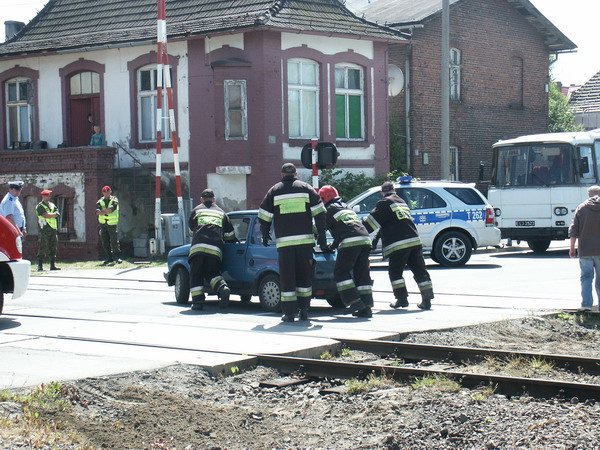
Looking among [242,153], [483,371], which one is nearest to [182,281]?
[483,371]

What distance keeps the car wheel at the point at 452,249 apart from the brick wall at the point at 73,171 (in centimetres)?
1021

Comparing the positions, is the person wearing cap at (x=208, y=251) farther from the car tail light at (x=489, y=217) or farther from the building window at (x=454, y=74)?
the building window at (x=454, y=74)

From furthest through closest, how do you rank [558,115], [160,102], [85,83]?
[558,115] → [85,83] → [160,102]

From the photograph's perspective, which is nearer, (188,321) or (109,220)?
(188,321)

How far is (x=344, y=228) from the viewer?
12.9m

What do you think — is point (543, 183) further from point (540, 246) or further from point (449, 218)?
point (449, 218)

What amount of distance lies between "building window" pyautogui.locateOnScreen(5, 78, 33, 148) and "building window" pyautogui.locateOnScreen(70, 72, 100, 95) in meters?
1.60

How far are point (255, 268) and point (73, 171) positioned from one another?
14.5 metres

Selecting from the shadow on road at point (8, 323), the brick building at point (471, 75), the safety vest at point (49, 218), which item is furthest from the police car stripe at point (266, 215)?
the brick building at point (471, 75)

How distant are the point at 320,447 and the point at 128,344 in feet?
14.1

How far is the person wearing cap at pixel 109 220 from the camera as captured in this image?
23.7m

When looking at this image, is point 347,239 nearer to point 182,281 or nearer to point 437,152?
point 182,281

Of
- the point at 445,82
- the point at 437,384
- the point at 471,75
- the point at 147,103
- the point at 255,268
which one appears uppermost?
the point at 471,75

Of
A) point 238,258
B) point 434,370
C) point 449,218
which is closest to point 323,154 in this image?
point 238,258
